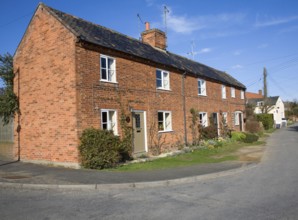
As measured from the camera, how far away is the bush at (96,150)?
11.8 metres

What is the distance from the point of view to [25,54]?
14805 millimetres

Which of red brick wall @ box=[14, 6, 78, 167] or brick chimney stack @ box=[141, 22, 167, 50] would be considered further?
brick chimney stack @ box=[141, 22, 167, 50]

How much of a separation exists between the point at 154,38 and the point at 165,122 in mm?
6756

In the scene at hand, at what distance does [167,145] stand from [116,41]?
6.81 metres

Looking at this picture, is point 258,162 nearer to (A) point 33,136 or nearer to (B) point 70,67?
(B) point 70,67

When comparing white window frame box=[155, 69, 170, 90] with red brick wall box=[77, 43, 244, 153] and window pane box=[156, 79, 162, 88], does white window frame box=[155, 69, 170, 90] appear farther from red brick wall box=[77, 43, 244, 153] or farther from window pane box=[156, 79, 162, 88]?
red brick wall box=[77, 43, 244, 153]

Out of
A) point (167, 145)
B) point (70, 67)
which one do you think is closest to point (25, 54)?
point (70, 67)

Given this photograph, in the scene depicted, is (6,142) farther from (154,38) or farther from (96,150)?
(154,38)

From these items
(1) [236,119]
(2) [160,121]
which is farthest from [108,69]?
(1) [236,119]

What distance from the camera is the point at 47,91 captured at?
44.4 feet

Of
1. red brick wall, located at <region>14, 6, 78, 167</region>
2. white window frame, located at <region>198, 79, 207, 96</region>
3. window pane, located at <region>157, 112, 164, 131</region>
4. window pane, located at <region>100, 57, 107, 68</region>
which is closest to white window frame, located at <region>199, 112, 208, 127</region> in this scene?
white window frame, located at <region>198, 79, 207, 96</region>

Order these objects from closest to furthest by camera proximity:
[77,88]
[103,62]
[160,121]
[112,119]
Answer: [77,88]
[103,62]
[112,119]
[160,121]

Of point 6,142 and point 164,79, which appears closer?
point 6,142

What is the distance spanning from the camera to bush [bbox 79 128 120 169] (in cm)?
1180
